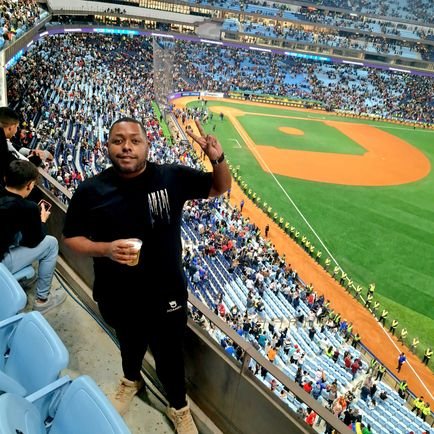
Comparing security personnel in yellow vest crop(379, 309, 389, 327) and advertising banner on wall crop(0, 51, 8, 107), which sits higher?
advertising banner on wall crop(0, 51, 8, 107)

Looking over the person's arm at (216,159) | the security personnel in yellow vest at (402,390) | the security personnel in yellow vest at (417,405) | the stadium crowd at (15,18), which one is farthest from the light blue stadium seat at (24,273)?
the stadium crowd at (15,18)

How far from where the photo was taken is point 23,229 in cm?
395

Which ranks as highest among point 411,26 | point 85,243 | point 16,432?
point 411,26

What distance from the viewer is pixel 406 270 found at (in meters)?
19.8

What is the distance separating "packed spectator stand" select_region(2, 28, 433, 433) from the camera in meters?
12.5

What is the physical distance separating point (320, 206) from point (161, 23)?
3585cm

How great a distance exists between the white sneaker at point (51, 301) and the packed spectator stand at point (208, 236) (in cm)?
204

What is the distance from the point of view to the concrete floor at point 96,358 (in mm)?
3529

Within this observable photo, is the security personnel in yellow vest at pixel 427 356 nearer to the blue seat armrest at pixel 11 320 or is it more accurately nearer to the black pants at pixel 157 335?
the black pants at pixel 157 335

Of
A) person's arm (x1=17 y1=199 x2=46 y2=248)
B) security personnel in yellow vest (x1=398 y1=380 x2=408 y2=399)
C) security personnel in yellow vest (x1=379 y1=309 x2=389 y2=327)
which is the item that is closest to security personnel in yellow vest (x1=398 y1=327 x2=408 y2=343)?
security personnel in yellow vest (x1=379 y1=309 x2=389 y2=327)

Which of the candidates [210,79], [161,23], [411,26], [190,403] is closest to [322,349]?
[190,403]

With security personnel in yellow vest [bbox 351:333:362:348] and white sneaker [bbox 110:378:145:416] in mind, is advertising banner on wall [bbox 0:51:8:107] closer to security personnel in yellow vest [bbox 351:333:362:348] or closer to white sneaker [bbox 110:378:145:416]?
white sneaker [bbox 110:378:145:416]

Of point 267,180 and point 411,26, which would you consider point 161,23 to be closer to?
point 267,180

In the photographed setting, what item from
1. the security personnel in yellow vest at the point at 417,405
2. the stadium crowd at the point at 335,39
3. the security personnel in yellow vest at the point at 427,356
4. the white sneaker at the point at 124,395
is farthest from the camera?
the stadium crowd at the point at 335,39
